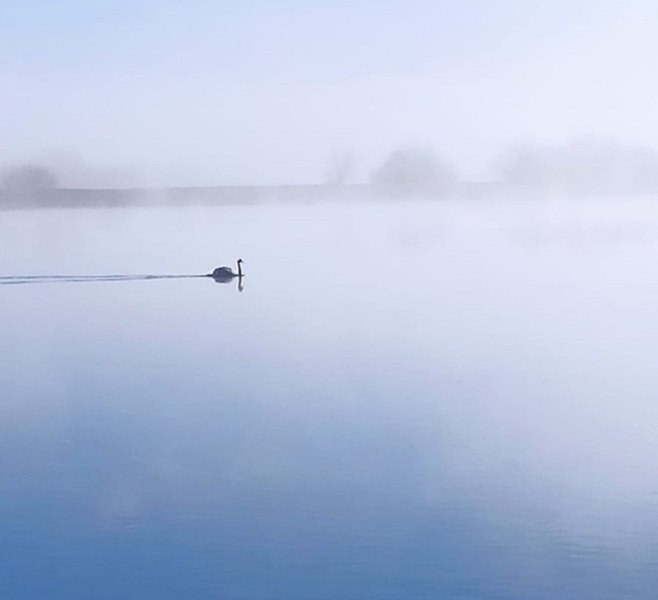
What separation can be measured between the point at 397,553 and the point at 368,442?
2123mm

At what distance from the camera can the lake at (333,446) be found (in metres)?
5.91

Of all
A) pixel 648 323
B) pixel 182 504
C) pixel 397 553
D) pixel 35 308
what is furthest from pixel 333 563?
pixel 35 308

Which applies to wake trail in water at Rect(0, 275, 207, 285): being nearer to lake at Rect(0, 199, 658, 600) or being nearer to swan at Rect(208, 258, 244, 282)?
swan at Rect(208, 258, 244, 282)

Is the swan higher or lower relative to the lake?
higher

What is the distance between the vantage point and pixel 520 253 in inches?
1047

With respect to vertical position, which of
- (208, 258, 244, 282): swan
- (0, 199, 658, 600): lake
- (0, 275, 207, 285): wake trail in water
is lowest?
(0, 199, 658, 600): lake

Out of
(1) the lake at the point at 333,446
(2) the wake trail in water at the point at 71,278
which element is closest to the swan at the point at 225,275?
(2) the wake trail in water at the point at 71,278

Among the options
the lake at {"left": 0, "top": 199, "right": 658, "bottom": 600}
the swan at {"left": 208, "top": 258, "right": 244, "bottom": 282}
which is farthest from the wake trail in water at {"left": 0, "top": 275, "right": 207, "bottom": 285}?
the lake at {"left": 0, "top": 199, "right": 658, "bottom": 600}

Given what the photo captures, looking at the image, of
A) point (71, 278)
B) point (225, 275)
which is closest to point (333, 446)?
point (225, 275)

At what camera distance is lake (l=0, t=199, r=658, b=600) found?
5.91 meters

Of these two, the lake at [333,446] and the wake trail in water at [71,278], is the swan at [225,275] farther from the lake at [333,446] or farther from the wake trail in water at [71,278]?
the lake at [333,446]

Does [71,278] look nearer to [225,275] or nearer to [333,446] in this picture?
[225,275]

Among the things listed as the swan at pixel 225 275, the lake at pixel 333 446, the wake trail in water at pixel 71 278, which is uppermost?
the swan at pixel 225 275

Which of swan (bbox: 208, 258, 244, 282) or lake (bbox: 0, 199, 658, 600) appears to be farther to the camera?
swan (bbox: 208, 258, 244, 282)
